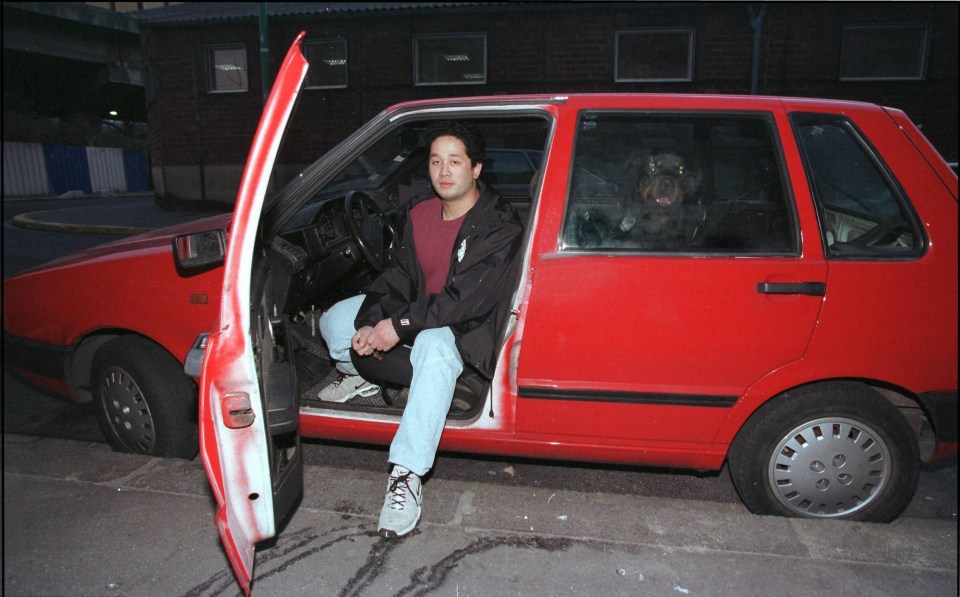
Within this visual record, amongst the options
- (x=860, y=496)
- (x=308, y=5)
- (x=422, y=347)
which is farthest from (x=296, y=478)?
(x=308, y=5)

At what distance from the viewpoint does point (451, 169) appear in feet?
8.87

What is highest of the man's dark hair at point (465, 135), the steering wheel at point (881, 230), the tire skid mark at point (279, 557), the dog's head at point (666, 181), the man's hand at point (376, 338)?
the man's dark hair at point (465, 135)

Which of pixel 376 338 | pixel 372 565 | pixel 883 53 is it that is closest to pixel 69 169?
pixel 883 53

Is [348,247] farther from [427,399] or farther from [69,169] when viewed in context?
[69,169]

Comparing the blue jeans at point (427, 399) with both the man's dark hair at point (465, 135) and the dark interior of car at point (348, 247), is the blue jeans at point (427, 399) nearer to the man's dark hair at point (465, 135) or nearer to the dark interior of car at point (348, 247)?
the dark interior of car at point (348, 247)

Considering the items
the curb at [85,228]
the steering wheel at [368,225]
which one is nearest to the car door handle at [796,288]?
the steering wheel at [368,225]

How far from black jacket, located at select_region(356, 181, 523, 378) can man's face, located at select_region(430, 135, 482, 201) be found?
11cm

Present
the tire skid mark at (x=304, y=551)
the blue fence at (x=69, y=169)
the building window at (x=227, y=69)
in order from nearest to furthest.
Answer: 1. the tire skid mark at (x=304, y=551)
2. the building window at (x=227, y=69)
3. the blue fence at (x=69, y=169)

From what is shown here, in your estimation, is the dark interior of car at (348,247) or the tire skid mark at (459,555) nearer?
the tire skid mark at (459,555)

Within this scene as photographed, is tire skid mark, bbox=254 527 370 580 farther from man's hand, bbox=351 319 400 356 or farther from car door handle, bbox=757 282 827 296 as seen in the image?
car door handle, bbox=757 282 827 296

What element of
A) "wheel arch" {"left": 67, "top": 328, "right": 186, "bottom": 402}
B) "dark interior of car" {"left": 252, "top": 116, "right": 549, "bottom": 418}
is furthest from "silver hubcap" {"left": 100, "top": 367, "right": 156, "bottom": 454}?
"dark interior of car" {"left": 252, "top": 116, "right": 549, "bottom": 418}

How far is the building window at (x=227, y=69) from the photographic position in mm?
14555

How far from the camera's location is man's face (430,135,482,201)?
271 centimetres

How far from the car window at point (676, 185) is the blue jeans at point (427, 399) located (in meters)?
0.64
